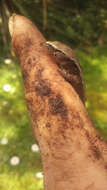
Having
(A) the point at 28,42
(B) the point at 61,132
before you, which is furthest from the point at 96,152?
(A) the point at 28,42

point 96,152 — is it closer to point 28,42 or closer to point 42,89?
point 42,89

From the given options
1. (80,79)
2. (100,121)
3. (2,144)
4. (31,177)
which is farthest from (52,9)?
(80,79)

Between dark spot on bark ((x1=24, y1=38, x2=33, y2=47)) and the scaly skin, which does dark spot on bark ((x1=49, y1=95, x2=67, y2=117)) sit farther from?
dark spot on bark ((x1=24, y1=38, x2=33, y2=47))

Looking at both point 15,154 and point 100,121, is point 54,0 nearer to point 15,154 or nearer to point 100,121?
point 100,121

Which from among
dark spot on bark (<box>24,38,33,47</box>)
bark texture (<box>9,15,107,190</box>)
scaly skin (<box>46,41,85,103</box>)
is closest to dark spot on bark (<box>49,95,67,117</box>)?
bark texture (<box>9,15,107,190</box>)

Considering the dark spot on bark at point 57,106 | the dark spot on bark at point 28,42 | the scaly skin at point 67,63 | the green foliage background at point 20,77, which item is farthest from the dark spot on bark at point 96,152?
the green foliage background at point 20,77

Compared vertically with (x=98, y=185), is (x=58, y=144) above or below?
above

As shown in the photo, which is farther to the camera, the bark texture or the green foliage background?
the green foliage background
